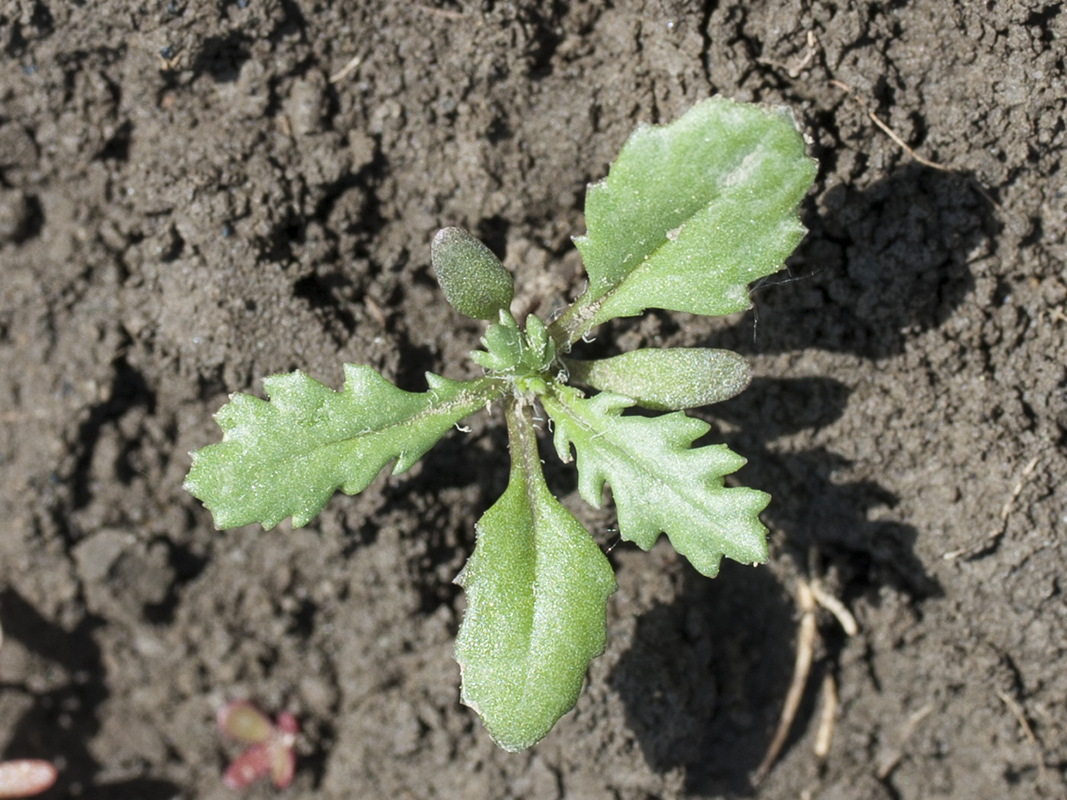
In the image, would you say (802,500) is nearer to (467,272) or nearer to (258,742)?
(467,272)

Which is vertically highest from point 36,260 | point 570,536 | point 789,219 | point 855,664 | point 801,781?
point 789,219

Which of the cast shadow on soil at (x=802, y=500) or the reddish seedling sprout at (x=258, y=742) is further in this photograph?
the reddish seedling sprout at (x=258, y=742)

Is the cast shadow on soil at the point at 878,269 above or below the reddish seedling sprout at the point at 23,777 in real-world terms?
above

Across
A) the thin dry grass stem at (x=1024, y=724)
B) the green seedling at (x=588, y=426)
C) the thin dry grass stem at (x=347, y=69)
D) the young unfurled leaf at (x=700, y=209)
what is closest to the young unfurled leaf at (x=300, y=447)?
the green seedling at (x=588, y=426)

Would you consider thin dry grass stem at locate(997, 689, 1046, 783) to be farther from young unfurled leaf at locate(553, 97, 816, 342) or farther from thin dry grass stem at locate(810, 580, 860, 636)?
young unfurled leaf at locate(553, 97, 816, 342)

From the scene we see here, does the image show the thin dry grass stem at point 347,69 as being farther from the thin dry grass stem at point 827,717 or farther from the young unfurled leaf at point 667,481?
the thin dry grass stem at point 827,717

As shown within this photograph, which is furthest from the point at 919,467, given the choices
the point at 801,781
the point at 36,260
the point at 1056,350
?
the point at 36,260

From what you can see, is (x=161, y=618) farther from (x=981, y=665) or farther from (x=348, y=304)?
(x=981, y=665)
